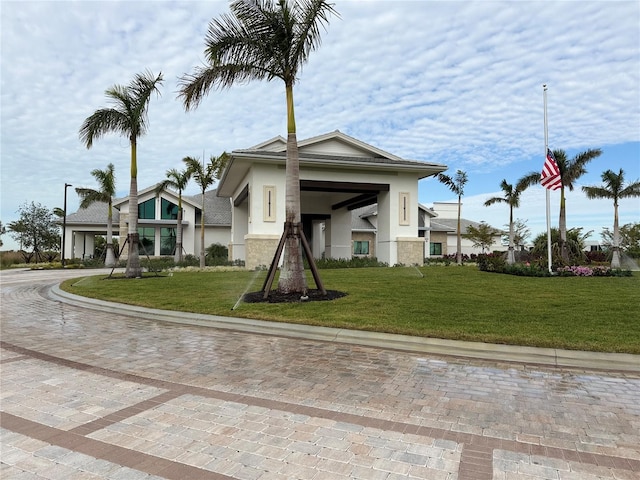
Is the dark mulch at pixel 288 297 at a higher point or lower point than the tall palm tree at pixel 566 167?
lower

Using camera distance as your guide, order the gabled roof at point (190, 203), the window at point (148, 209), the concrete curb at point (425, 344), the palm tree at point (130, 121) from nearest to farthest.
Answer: the concrete curb at point (425, 344) → the palm tree at point (130, 121) → the window at point (148, 209) → the gabled roof at point (190, 203)

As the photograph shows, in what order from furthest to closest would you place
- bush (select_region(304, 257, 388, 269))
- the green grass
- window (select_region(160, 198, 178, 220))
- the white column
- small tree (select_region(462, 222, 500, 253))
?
small tree (select_region(462, 222, 500, 253)) < window (select_region(160, 198, 178, 220)) < the white column < bush (select_region(304, 257, 388, 269)) < the green grass

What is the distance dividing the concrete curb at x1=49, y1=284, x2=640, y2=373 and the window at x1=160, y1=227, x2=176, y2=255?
2867 cm

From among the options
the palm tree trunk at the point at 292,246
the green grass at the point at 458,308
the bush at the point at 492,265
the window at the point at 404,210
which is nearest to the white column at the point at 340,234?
A: the window at the point at 404,210

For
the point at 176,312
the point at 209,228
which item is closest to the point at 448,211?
the point at 209,228

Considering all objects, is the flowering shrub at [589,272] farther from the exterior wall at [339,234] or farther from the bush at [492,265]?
the exterior wall at [339,234]

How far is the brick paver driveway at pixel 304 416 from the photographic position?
333 cm

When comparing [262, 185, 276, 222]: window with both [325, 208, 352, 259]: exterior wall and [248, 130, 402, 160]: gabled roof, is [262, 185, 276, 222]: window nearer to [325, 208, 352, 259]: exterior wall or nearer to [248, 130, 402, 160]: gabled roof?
[248, 130, 402, 160]: gabled roof

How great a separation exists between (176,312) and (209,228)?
2925 cm

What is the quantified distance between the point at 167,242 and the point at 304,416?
35.8 meters

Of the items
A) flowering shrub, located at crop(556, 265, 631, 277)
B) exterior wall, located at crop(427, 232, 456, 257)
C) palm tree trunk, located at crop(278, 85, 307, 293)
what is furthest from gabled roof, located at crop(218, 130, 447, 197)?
exterior wall, located at crop(427, 232, 456, 257)

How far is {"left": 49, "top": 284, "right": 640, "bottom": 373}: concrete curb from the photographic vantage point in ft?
20.3

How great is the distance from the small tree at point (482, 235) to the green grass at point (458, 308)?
27.8 m

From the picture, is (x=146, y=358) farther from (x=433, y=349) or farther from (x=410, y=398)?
(x=433, y=349)
